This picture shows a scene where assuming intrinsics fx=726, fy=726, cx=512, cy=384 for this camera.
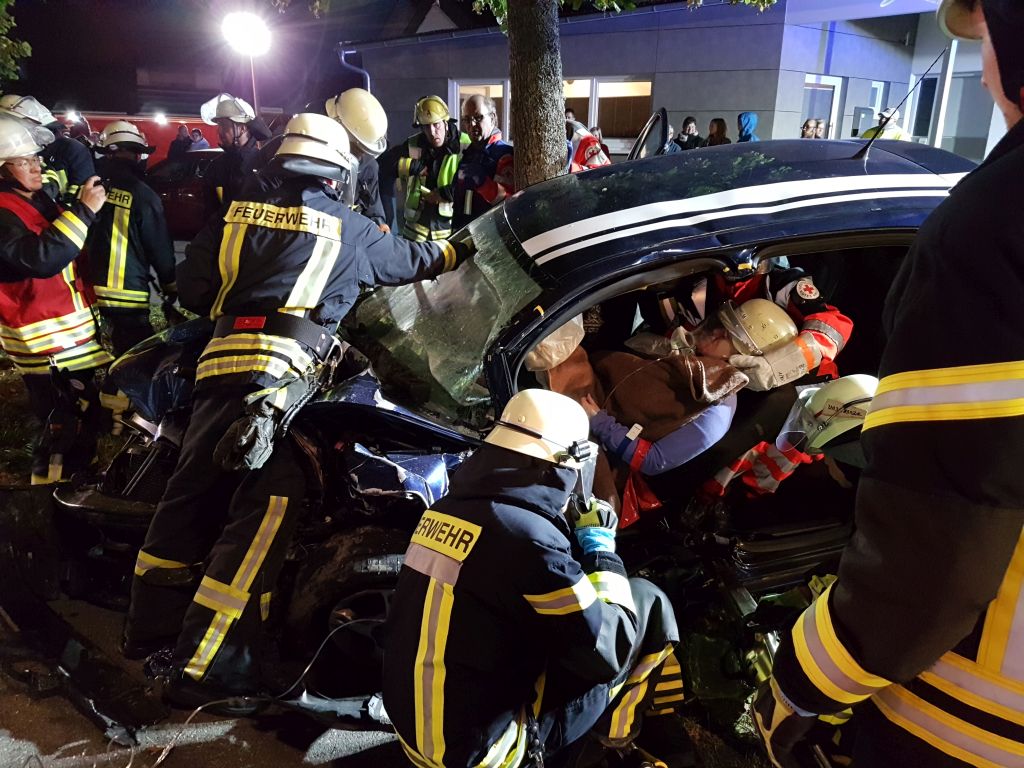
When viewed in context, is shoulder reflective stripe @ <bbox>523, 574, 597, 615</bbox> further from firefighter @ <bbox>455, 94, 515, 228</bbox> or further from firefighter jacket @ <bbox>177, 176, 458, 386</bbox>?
firefighter @ <bbox>455, 94, 515, 228</bbox>

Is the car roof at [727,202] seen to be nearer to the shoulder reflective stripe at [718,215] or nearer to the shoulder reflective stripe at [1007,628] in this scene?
the shoulder reflective stripe at [718,215]

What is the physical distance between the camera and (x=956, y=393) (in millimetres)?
1049

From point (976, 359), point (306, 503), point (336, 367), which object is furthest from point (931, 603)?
point (336, 367)

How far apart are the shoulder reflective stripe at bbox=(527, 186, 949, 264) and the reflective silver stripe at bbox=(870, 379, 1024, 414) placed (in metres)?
1.46

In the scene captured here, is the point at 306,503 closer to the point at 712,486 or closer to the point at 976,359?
the point at 712,486

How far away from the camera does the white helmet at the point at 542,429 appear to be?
6.39 ft

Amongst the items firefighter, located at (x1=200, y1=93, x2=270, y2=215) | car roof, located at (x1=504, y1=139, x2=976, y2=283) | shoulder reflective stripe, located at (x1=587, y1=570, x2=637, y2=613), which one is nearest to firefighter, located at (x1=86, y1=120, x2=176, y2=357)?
firefighter, located at (x1=200, y1=93, x2=270, y2=215)

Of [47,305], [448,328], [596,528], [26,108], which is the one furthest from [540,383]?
[26,108]

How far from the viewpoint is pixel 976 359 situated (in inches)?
40.8

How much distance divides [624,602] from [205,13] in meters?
25.8

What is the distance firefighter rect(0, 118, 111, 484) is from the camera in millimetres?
3775

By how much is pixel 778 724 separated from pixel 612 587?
0.66m

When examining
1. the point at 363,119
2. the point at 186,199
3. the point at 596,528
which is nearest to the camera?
the point at 596,528

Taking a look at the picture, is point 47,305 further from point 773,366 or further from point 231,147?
point 773,366
